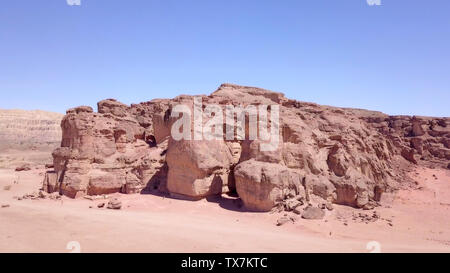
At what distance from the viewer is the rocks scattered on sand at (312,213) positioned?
36.1 ft

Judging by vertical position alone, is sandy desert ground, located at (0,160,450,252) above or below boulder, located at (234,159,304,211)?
below

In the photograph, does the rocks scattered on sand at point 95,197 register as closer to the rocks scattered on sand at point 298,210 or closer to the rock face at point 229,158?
the rock face at point 229,158

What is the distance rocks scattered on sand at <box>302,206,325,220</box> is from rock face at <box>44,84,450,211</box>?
1.62 feet

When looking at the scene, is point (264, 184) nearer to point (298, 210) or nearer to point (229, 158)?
point (298, 210)

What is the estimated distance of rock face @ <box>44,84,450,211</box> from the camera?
40.5 ft

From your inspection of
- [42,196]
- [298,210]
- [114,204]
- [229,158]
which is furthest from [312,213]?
[42,196]

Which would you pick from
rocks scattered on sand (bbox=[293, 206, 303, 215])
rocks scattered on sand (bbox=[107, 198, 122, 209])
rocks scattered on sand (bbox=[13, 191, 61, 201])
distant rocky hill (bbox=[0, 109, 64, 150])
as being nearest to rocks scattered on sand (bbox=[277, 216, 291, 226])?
rocks scattered on sand (bbox=[293, 206, 303, 215])

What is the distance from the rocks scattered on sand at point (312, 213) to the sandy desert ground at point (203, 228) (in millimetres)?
242

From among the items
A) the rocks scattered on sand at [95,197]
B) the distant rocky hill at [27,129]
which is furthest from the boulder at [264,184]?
the distant rocky hill at [27,129]

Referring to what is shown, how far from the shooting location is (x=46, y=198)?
48.1 feet

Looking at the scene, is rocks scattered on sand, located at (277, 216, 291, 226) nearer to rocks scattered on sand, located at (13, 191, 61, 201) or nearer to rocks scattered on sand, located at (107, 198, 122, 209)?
rocks scattered on sand, located at (107, 198, 122, 209)

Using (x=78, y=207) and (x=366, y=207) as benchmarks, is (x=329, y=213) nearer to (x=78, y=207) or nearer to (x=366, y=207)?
(x=366, y=207)
